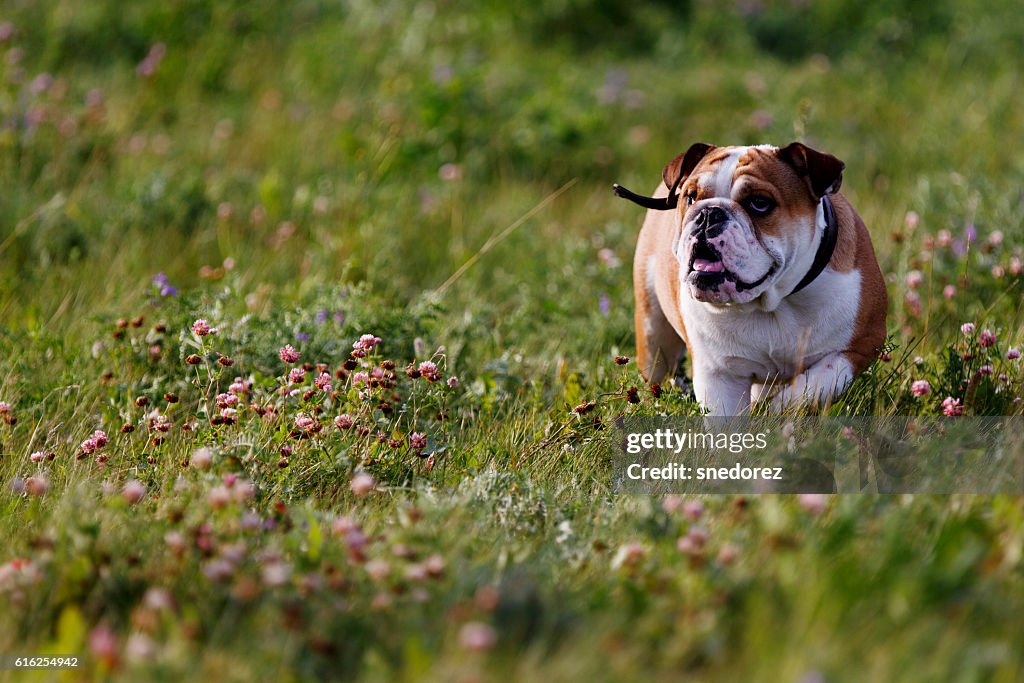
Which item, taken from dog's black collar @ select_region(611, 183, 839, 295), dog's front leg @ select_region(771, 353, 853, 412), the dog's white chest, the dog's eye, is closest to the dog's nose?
the dog's eye

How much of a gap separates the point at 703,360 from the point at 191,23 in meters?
6.31

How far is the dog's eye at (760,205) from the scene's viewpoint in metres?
3.52

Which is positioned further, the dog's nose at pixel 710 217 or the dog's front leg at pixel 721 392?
the dog's front leg at pixel 721 392

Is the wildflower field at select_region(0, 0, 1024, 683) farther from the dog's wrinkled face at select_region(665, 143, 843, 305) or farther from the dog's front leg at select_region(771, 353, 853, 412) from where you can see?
the dog's wrinkled face at select_region(665, 143, 843, 305)

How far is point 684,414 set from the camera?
3.73 meters

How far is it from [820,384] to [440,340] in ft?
5.28

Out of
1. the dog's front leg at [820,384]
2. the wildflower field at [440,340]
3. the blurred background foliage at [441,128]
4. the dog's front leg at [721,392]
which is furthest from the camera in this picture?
the blurred background foliage at [441,128]

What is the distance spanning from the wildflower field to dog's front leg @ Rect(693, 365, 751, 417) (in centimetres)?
13

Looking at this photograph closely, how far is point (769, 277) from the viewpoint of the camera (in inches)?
138

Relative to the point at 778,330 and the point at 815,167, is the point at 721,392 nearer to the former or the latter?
the point at 778,330

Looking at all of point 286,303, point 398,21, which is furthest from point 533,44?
point 286,303

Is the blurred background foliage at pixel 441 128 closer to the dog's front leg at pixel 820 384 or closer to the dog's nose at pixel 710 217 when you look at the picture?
the dog's front leg at pixel 820 384
